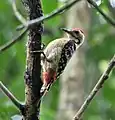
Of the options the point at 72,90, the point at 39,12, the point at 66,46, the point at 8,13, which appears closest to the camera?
the point at 39,12

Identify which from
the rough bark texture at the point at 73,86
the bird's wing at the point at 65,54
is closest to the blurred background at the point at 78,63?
the rough bark texture at the point at 73,86

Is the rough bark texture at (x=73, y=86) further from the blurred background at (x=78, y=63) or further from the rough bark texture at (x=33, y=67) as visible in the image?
the rough bark texture at (x=33, y=67)

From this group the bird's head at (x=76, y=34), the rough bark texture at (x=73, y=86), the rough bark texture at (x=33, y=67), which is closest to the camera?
the rough bark texture at (x=33, y=67)

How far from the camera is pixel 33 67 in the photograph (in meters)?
1.81

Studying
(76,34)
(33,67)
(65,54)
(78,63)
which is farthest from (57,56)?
(78,63)

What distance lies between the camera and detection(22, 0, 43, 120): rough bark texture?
1.73m

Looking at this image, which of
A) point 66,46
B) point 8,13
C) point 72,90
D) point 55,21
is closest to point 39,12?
point 66,46

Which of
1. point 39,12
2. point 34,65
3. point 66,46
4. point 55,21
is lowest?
point 55,21

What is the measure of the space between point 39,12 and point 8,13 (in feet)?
9.66

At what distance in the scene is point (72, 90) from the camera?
4.23 m

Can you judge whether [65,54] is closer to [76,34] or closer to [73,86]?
[76,34]

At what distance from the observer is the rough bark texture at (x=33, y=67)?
1.73 m

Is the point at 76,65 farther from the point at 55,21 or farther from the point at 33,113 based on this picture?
the point at 33,113

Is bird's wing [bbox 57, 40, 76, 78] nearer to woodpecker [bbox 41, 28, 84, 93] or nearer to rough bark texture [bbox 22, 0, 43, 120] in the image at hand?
woodpecker [bbox 41, 28, 84, 93]
